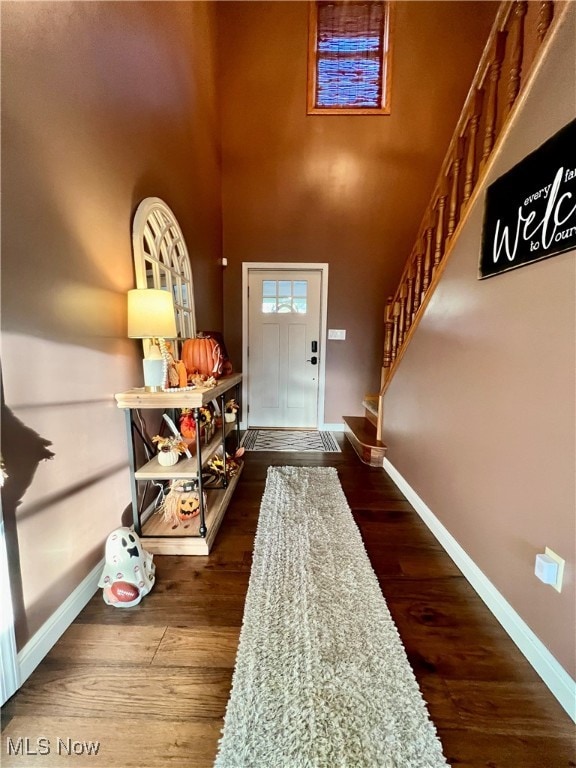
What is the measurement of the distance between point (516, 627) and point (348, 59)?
15.9 feet

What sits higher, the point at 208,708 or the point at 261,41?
the point at 261,41

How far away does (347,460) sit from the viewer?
2.82 metres

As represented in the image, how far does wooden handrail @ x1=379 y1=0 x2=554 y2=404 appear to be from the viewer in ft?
4.29

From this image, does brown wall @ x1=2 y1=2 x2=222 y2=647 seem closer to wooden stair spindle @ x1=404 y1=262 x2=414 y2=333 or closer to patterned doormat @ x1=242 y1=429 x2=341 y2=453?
patterned doormat @ x1=242 y1=429 x2=341 y2=453

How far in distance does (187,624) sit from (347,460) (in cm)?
190

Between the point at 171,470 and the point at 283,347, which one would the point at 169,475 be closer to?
the point at 171,470

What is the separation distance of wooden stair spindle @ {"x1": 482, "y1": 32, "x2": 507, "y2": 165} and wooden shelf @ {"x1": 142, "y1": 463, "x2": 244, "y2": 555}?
2285 millimetres

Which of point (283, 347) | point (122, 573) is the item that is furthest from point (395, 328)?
point (122, 573)

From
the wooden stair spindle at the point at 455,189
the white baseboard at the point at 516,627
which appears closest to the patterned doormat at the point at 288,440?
the white baseboard at the point at 516,627

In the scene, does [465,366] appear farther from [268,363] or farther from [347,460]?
[268,363]

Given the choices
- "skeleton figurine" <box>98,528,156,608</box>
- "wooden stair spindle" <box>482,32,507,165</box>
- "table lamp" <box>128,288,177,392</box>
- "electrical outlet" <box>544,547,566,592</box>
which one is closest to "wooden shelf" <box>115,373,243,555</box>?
"table lamp" <box>128,288,177,392</box>

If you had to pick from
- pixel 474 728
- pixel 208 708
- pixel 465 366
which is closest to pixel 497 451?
pixel 465 366

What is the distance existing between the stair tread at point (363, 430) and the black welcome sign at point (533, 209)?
1713 millimetres

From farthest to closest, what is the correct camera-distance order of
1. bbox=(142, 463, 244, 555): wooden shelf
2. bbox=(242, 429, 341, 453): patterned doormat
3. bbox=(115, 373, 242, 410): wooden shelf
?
1. bbox=(242, 429, 341, 453): patterned doormat
2. bbox=(142, 463, 244, 555): wooden shelf
3. bbox=(115, 373, 242, 410): wooden shelf
